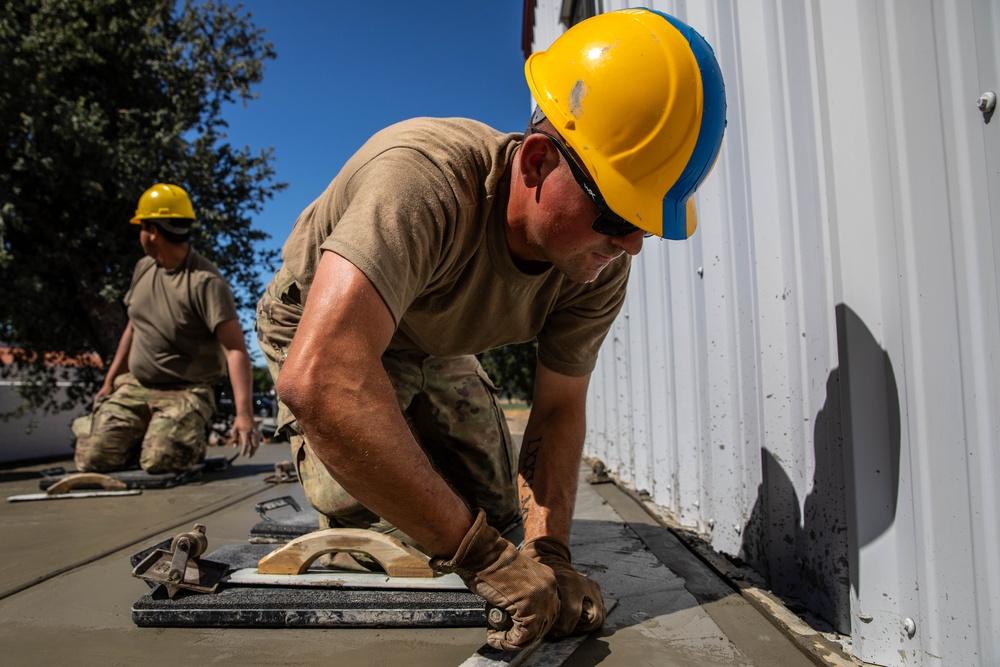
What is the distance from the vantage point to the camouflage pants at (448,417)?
6.68 ft

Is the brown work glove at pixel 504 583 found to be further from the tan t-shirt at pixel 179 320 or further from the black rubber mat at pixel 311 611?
the tan t-shirt at pixel 179 320

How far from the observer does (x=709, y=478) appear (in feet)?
6.82

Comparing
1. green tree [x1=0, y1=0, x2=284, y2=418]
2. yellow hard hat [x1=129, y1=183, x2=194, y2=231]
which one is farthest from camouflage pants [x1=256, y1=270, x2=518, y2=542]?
green tree [x1=0, y1=0, x2=284, y2=418]

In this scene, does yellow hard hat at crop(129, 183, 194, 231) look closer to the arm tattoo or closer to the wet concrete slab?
the wet concrete slab

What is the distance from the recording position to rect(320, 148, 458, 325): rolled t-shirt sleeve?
1142mm

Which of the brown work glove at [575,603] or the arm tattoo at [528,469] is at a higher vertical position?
the arm tattoo at [528,469]

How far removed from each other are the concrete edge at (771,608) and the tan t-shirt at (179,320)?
2.73 metres

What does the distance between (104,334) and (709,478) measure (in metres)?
5.48

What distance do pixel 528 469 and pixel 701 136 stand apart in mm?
929

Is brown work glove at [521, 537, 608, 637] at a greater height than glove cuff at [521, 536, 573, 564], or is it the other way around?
glove cuff at [521, 536, 573, 564]

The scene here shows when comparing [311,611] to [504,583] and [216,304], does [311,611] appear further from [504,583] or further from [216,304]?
[216,304]

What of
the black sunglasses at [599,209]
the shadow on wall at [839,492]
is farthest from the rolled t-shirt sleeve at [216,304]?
the shadow on wall at [839,492]

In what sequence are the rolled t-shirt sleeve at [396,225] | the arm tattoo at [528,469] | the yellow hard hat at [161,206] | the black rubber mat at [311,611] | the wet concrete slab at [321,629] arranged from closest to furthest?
the rolled t-shirt sleeve at [396,225] → the wet concrete slab at [321,629] → the black rubber mat at [311,611] → the arm tattoo at [528,469] → the yellow hard hat at [161,206]

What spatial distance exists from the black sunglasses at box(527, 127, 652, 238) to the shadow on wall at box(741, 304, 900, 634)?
17.5 inches
